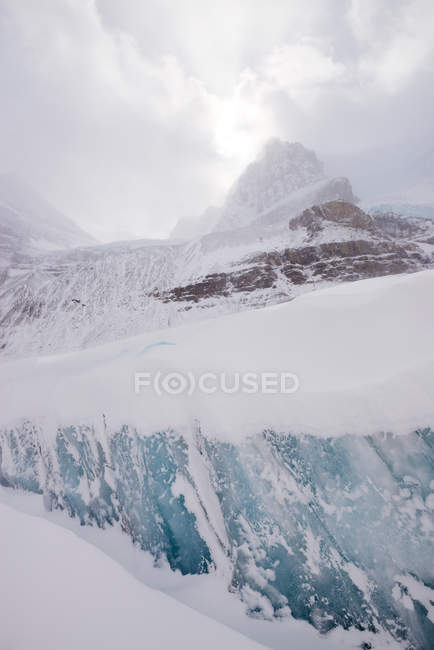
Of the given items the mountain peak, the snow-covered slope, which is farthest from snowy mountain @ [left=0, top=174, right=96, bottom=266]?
the mountain peak

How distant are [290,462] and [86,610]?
2116 mm

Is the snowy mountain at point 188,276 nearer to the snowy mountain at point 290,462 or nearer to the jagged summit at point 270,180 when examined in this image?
the snowy mountain at point 290,462

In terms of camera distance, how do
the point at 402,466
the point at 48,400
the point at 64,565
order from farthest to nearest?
the point at 48,400 < the point at 64,565 < the point at 402,466

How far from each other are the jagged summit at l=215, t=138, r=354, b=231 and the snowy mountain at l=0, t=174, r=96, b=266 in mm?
48140

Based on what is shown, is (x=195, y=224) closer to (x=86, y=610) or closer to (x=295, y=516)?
(x=295, y=516)

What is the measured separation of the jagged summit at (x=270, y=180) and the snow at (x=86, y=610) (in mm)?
82923

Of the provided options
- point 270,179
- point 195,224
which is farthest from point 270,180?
point 195,224

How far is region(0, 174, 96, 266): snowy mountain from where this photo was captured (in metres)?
57.5

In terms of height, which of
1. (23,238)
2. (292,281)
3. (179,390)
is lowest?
(179,390)

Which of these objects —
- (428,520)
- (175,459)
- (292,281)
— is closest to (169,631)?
(175,459)

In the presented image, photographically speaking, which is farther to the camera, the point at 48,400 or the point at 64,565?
the point at 48,400

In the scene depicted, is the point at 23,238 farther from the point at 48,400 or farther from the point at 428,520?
the point at 428,520

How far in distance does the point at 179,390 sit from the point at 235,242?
44.0 meters

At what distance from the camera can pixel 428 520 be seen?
2090 millimetres
